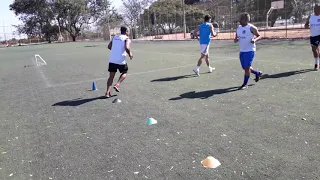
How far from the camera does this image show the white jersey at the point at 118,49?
7.45 metres

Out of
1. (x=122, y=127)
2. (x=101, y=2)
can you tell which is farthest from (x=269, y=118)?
(x=101, y=2)

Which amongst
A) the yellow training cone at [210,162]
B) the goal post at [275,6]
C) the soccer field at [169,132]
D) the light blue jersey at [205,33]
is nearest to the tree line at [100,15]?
the goal post at [275,6]

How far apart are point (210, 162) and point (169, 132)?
129cm

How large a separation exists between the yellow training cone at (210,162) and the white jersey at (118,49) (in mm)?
4455

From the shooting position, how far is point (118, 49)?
748cm

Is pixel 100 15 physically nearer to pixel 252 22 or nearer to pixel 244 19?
pixel 252 22

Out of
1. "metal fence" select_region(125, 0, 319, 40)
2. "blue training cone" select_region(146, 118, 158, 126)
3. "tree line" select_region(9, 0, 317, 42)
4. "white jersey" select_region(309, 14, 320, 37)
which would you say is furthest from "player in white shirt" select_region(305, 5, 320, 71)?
"tree line" select_region(9, 0, 317, 42)

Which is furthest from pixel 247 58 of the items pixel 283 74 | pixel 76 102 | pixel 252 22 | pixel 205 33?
pixel 252 22

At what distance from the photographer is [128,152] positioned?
416 centimetres

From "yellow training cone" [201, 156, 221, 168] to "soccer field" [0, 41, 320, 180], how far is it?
0.08 metres

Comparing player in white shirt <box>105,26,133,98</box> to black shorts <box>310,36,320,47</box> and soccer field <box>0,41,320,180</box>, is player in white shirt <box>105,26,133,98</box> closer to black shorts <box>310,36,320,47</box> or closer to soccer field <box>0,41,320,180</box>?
soccer field <box>0,41,320,180</box>

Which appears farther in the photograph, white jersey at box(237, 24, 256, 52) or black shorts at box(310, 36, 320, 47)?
black shorts at box(310, 36, 320, 47)

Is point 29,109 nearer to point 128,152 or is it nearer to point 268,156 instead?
point 128,152

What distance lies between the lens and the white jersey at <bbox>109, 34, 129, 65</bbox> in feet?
24.4
